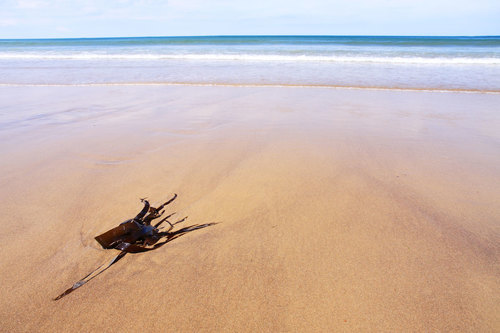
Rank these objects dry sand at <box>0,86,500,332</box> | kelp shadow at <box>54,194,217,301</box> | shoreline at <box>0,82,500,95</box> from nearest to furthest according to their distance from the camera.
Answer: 1. dry sand at <box>0,86,500,332</box>
2. kelp shadow at <box>54,194,217,301</box>
3. shoreline at <box>0,82,500,95</box>

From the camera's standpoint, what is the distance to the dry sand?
1.23 meters

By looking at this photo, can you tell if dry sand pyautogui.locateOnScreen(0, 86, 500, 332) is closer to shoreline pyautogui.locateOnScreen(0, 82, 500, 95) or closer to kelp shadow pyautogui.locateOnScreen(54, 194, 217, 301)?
kelp shadow pyautogui.locateOnScreen(54, 194, 217, 301)

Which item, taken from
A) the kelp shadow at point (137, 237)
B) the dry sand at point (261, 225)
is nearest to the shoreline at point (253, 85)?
the dry sand at point (261, 225)

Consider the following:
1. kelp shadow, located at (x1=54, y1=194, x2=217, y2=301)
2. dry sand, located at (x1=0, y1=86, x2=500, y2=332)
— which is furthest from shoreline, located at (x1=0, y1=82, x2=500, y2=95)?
kelp shadow, located at (x1=54, y1=194, x2=217, y2=301)

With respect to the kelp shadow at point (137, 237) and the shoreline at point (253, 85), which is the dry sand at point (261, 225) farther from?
the shoreline at point (253, 85)

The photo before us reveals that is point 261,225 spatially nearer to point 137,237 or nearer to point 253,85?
point 137,237

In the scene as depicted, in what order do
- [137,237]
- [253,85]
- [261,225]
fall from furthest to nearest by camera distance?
[253,85] < [261,225] < [137,237]

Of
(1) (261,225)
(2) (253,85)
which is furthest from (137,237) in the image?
(2) (253,85)

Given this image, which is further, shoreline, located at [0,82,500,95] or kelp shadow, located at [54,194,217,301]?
shoreline, located at [0,82,500,95]

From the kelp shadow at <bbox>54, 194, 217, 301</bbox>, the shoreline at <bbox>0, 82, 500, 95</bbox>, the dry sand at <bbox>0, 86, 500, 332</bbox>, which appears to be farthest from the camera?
the shoreline at <bbox>0, 82, 500, 95</bbox>

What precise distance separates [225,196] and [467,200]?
1.71 metres

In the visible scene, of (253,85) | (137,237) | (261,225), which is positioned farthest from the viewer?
(253,85)

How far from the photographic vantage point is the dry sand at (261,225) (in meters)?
1.23

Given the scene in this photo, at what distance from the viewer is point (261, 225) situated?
5.82 feet
